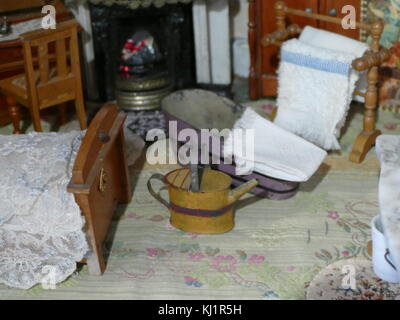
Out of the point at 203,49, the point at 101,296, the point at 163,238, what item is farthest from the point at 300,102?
the point at 101,296

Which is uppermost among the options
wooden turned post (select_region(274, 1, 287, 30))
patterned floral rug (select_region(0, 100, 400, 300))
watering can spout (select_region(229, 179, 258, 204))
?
wooden turned post (select_region(274, 1, 287, 30))

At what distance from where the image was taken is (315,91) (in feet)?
12.9

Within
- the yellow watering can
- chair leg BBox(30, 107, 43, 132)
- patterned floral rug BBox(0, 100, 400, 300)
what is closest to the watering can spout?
the yellow watering can

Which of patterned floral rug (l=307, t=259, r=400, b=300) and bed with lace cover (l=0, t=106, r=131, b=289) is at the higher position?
bed with lace cover (l=0, t=106, r=131, b=289)

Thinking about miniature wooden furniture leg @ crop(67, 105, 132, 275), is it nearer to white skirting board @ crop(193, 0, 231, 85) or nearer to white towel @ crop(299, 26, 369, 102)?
white towel @ crop(299, 26, 369, 102)

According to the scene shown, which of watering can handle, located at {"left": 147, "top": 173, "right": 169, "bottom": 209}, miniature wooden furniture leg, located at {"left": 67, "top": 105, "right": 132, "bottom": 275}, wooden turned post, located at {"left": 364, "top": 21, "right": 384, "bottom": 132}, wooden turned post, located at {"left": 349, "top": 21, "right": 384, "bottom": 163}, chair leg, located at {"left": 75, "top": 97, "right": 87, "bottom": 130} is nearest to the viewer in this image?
miniature wooden furniture leg, located at {"left": 67, "top": 105, "right": 132, "bottom": 275}

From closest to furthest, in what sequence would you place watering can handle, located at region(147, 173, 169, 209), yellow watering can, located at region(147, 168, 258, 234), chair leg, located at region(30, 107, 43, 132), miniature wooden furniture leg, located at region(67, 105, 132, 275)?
miniature wooden furniture leg, located at region(67, 105, 132, 275)
yellow watering can, located at region(147, 168, 258, 234)
watering can handle, located at region(147, 173, 169, 209)
chair leg, located at region(30, 107, 43, 132)

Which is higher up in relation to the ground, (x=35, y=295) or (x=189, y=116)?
(x=189, y=116)

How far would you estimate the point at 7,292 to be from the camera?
2803 millimetres

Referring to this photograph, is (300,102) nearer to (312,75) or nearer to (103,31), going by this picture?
(312,75)

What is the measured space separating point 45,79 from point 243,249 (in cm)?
169

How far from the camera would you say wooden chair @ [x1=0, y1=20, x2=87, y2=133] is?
3689 millimetres

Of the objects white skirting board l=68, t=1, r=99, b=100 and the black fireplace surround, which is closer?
the black fireplace surround

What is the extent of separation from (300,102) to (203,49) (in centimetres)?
108
